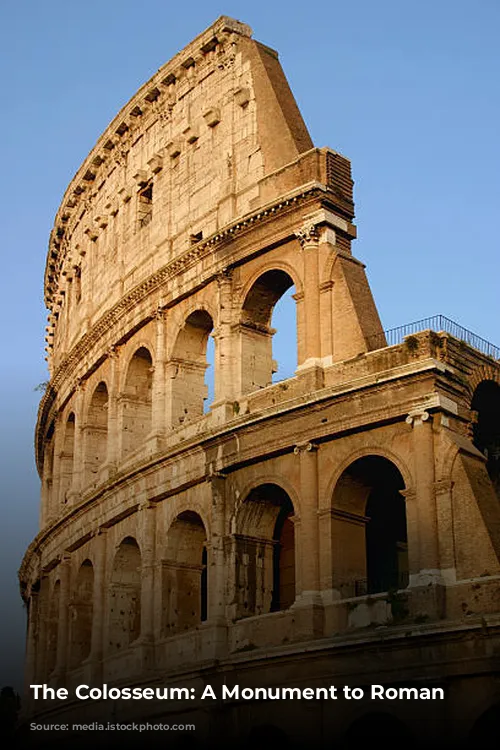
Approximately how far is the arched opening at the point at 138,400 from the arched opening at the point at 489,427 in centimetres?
827

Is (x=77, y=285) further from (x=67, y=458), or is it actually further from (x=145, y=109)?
(x=145, y=109)

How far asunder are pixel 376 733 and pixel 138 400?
450 inches

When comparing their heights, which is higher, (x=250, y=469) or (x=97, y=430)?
(x=97, y=430)

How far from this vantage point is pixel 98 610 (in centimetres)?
2741

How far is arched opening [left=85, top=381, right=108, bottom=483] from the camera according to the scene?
3131 cm

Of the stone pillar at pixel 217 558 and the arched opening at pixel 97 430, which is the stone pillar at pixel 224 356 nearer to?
the stone pillar at pixel 217 558

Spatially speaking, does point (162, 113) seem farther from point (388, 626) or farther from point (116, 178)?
point (388, 626)

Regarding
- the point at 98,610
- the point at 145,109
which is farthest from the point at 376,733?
the point at 145,109

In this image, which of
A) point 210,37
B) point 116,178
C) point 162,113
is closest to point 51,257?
point 116,178

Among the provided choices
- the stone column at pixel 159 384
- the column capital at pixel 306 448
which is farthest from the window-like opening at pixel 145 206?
the column capital at pixel 306 448

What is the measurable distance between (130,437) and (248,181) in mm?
7096

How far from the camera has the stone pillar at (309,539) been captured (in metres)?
20.9

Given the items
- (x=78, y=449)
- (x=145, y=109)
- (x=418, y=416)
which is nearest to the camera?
(x=418, y=416)

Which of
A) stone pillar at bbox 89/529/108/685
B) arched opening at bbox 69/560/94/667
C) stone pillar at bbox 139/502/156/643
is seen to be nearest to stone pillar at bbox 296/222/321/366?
stone pillar at bbox 139/502/156/643
